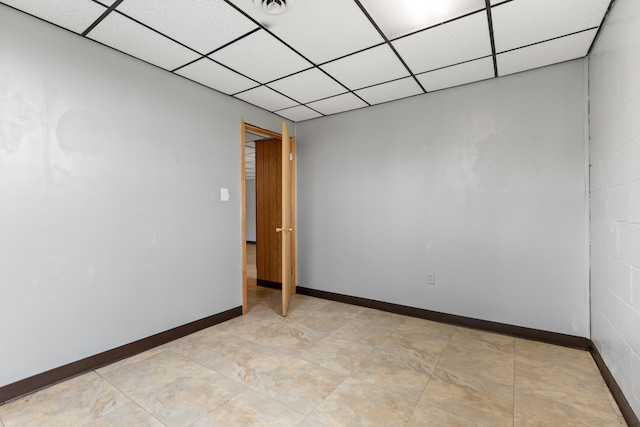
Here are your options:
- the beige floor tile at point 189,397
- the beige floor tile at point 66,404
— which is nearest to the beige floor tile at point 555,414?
the beige floor tile at point 189,397

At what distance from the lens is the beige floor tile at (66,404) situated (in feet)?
5.84

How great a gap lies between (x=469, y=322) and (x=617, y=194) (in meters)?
1.84

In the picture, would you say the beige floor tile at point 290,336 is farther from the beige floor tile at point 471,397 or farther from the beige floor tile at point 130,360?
the beige floor tile at point 471,397

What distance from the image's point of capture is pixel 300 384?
2152 mm

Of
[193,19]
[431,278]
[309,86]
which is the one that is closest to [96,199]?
[193,19]

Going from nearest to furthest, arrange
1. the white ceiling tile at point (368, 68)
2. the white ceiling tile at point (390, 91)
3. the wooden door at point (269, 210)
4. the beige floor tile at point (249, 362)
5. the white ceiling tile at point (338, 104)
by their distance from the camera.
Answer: the beige floor tile at point (249, 362), the white ceiling tile at point (368, 68), the white ceiling tile at point (390, 91), the white ceiling tile at point (338, 104), the wooden door at point (269, 210)

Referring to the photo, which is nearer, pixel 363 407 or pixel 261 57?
pixel 363 407

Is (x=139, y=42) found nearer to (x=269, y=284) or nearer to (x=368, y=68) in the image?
(x=368, y=68)

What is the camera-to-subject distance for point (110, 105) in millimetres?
2465

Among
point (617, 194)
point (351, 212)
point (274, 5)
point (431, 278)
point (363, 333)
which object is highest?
point (274, 5)

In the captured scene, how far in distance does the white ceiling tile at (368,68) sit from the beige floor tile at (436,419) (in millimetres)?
2672

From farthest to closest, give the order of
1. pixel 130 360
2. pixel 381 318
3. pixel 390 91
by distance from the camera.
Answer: pixel 381 318
pixel 390 91
pixel 130 360

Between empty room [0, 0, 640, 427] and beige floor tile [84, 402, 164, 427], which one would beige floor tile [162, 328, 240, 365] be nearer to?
empty room [0, 0, 640, 427]

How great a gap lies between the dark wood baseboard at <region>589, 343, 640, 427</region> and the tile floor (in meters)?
0.06
